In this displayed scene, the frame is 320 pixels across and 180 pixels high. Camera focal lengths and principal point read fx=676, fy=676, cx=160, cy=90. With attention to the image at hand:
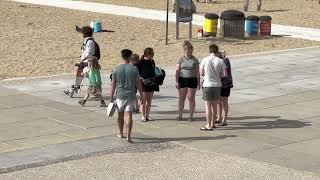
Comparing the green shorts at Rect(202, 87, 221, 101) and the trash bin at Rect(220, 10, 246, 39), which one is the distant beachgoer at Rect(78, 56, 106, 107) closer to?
the green shorts at Rect(202, 87, 221, 101)

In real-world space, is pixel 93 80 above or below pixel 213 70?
below

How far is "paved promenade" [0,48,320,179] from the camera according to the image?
1004 centimetres

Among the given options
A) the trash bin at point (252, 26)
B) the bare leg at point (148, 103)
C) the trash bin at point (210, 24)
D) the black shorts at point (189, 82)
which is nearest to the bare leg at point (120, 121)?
the bare leg at point (148, 103)

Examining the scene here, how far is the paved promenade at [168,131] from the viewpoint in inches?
395

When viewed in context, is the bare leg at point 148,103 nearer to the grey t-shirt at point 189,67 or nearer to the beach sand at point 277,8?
the grey t-shirt at point 189,67

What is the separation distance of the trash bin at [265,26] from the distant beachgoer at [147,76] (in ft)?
52.2

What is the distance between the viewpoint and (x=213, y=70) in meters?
11.7

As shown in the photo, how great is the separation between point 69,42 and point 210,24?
576 centimetres

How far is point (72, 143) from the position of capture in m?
10.9

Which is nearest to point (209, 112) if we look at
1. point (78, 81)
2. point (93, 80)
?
point (93, 80)

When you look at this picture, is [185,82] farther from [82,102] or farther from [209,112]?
[82,102]

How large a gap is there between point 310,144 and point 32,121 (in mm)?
4958

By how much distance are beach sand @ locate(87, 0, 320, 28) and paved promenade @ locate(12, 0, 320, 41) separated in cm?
191

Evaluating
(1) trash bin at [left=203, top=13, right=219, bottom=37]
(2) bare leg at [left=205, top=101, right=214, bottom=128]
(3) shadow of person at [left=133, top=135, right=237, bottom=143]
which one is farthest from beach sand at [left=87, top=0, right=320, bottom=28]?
(3) shadow of person at [left=133, top=135, right=237, bottom=143]
